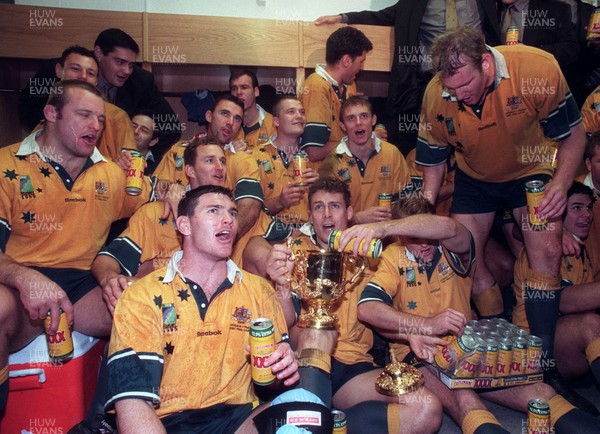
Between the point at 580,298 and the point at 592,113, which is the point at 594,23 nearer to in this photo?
the point at 592,113

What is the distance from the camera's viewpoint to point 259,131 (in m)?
4.48

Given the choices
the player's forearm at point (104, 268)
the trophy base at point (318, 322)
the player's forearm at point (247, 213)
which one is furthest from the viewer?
the player's forearm at point (247, 213)

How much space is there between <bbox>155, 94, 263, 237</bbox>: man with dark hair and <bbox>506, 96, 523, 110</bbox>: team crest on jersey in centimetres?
158

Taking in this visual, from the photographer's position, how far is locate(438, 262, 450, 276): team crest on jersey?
9.57 ft

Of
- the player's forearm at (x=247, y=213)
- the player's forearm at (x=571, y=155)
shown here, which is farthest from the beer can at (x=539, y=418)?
the player's forearm at (x=247, y=213)

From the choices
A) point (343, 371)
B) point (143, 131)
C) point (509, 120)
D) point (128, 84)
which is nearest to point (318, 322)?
point (343, 371)

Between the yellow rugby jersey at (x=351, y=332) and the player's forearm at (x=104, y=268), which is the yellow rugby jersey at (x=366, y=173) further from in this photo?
the player's forearm at (x=104, y=268)

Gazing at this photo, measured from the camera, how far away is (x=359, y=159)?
4059 millimetres

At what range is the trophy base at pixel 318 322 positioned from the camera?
240 cm

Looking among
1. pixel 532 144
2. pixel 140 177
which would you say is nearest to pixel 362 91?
pixel 532 144

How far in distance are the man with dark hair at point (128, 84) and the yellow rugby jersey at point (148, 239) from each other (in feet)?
4.35

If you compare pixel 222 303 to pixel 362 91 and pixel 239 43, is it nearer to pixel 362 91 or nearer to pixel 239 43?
pixel 239 43

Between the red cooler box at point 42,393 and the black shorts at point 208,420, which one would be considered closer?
the black shorts at point 208,420

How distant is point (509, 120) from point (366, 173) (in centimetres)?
133
